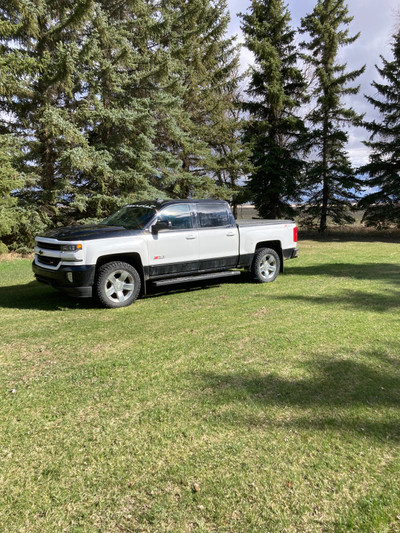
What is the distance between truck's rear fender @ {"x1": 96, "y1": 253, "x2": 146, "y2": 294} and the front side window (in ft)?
3.08

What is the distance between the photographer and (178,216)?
6.77 m

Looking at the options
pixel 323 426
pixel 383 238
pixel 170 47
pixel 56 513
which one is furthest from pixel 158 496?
pixel 383 238

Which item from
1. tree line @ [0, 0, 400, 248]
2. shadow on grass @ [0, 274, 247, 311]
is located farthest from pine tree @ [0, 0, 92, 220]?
shadow on grass @ [0, 274, 247, 311]

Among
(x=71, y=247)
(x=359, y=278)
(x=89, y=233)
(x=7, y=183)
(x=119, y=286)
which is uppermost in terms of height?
(x=7, y=183)

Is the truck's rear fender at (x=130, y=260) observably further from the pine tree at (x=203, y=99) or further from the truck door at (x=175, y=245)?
the pine tree at (x=203, y=99)

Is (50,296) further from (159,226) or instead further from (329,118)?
(329,118)

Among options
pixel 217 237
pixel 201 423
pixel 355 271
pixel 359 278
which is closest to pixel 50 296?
pixel 217 237

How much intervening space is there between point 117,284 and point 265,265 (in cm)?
362

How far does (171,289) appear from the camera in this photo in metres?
7.54

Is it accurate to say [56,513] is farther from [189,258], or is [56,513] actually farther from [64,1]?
[64,1]

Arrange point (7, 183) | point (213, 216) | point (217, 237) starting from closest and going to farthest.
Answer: point (217, 237)
point (213, 216)
point (7, 183)

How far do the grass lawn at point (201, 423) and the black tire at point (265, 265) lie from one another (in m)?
2.60

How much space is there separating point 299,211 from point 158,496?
23.2 metres

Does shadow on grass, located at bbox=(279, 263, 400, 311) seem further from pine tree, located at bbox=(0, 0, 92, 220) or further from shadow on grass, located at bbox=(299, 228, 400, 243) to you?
shadow on grass, located at bbox=(299, 228, 400, 243)
